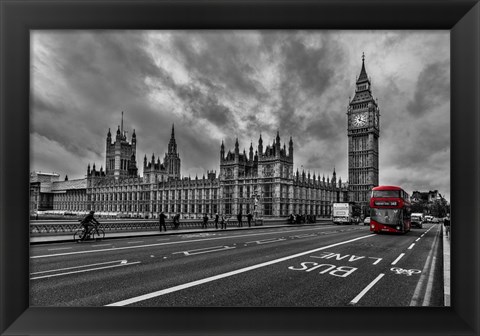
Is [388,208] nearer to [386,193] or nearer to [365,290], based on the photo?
[386,193]

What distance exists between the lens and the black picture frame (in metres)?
4.97

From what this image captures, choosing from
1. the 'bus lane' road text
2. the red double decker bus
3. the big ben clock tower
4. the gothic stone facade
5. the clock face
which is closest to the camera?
the 'bus lane' road text

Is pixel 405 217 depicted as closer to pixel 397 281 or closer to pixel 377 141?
pixel 397 281

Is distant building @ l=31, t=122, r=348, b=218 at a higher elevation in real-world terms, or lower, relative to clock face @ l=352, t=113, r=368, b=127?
lower

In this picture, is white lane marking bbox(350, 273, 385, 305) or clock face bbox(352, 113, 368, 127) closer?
white lane marking bbox(350, 273, 385, 305)

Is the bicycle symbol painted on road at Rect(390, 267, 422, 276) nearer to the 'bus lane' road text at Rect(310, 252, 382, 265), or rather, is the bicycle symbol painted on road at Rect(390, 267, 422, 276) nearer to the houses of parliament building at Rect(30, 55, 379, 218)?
the 'bus lane' road text at Rect(310, 252, 382, 265)

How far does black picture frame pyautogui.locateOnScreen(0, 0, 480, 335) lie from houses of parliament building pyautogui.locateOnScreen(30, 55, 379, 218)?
148ft

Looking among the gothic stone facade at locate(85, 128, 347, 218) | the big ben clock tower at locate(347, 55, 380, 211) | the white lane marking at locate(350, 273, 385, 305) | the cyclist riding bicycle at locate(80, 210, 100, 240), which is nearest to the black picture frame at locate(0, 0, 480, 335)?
the white lane marking at locate(350, 273, 385, 305)
